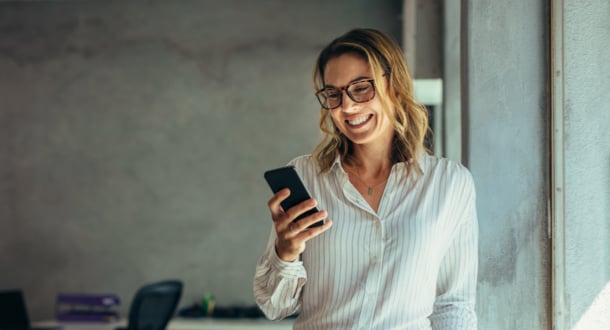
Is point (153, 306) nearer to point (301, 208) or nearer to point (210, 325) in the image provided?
point (210, 325)

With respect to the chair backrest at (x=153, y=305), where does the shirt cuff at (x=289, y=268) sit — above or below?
above

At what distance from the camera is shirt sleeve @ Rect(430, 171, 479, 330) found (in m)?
1.62

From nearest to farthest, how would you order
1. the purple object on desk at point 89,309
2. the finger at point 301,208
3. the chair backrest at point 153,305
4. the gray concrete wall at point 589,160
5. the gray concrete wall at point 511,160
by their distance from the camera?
the finger at point 301,208 < the gray concrete wall at point 589,160 < the gray concrete wall at point 511,160 < the chair backrest at point 153,305 < the purple object on desk at point 89,309

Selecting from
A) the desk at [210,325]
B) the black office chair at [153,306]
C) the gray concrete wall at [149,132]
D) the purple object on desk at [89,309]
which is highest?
the gray concrete wall at [149,132]

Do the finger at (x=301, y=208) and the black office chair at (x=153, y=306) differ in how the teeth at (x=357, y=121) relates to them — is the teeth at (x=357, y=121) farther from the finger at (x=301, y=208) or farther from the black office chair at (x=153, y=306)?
the black office chair at (x=153, y=306)

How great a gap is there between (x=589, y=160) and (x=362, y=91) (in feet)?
2.05

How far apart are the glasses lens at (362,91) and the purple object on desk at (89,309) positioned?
13.8 ft

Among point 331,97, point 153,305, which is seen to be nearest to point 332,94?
point 331,97

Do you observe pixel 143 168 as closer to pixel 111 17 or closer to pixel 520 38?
pixel 111 17

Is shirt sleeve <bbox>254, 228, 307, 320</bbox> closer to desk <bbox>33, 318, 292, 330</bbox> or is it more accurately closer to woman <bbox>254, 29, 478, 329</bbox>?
woman <bbox>254, 29, 478, 329</bbox>

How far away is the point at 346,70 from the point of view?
5.36 feet

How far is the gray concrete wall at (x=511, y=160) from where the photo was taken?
1.95 metres

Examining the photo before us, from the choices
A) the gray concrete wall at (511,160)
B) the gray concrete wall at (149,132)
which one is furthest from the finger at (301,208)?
the gray concrete wall at (149,132)

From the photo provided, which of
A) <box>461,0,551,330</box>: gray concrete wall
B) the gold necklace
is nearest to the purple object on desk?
<box>461,0,551,330</box>: gray concrete wall
